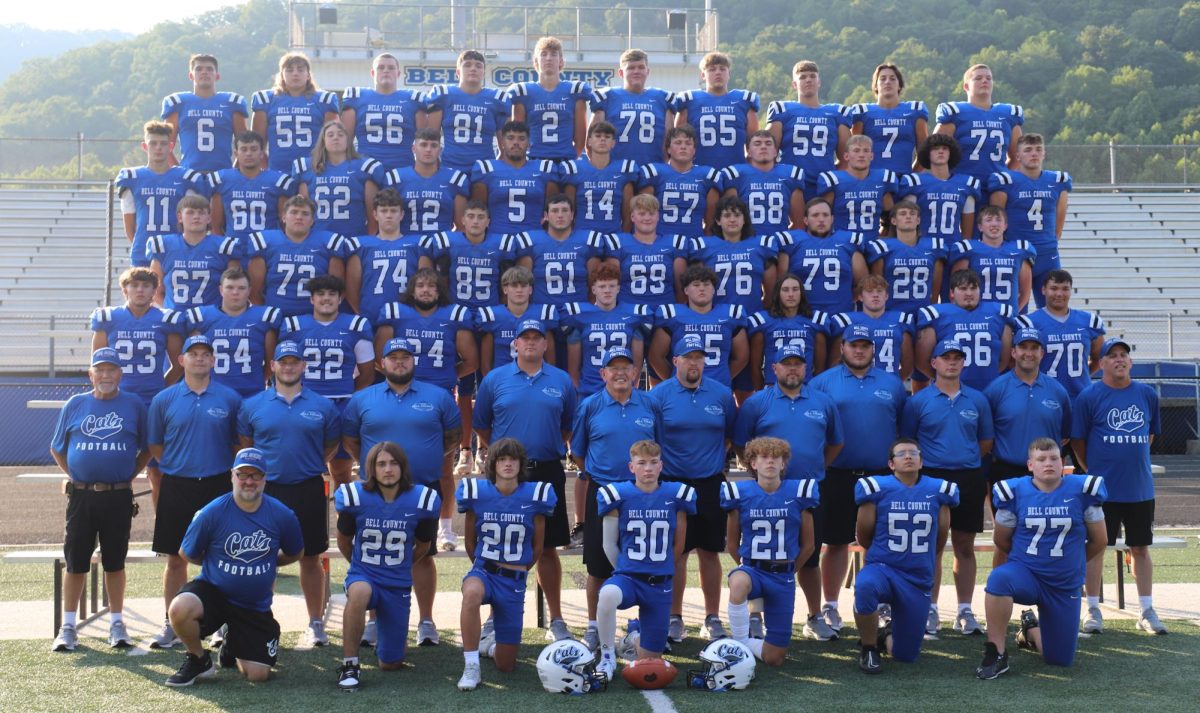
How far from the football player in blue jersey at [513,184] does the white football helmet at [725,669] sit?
3239mm

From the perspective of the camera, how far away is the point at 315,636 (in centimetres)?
675

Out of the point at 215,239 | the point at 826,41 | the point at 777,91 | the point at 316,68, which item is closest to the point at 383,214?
the point at 215,239

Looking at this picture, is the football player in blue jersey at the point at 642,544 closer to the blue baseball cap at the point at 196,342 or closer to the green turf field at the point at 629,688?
the green turf field at the point at 629,688

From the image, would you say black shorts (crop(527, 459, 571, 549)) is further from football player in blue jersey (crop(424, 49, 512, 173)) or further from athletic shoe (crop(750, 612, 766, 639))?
football player in blue jersey (crop(424, 49, 512, 173))

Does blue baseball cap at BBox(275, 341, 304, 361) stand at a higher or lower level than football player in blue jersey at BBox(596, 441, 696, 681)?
higher

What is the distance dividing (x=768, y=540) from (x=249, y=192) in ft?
13.2

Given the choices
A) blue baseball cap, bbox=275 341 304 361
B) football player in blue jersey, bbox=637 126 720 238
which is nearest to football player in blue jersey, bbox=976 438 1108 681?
football player in blue jersey, bbox=637 126 720 238

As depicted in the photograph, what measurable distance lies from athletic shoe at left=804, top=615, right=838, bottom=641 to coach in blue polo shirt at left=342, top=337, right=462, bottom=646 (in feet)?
6.74

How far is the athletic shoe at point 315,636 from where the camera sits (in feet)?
22.1

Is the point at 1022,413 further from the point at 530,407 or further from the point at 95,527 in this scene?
the point at 95,527

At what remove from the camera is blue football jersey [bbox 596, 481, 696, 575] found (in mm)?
6176

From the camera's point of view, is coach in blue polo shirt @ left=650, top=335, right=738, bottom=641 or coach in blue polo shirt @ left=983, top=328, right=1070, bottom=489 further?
coach in blue polo shirt @ left=983, top=328, right=1070, bottom=489

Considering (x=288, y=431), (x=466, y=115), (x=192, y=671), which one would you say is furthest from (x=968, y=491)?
(x=192, y=671)

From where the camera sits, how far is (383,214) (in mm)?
7602
